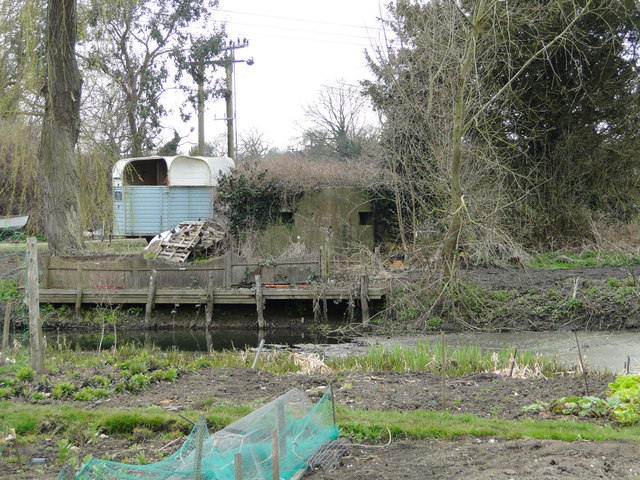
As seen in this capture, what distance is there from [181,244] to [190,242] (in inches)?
12.8

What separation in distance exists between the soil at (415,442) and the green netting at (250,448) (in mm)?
301

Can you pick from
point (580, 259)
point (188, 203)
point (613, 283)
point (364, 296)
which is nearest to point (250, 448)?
point (364, 296)

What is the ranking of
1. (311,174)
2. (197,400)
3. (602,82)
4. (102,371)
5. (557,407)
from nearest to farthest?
(557,407), (197,400), (102,371), (602,82), (311,174)

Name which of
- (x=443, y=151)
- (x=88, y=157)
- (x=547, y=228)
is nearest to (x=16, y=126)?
(x=88, y=157)

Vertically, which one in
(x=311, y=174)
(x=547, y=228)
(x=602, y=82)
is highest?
(x=602, y=82)

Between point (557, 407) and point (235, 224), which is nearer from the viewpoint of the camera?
point (557, 407)

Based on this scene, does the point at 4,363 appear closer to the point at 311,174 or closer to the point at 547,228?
the point at 311,174

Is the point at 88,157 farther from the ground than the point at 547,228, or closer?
farther from the ground

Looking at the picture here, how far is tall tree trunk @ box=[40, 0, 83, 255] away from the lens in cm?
1695

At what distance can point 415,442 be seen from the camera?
6051 millimetres

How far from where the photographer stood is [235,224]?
24.9m

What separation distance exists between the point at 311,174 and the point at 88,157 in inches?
351

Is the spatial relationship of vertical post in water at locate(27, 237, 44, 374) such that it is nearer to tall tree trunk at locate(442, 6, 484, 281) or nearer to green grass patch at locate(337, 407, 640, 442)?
green grass patch at locate(337, 407, 640, 442)

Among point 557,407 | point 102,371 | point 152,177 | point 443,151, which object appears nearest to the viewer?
point 557,407
